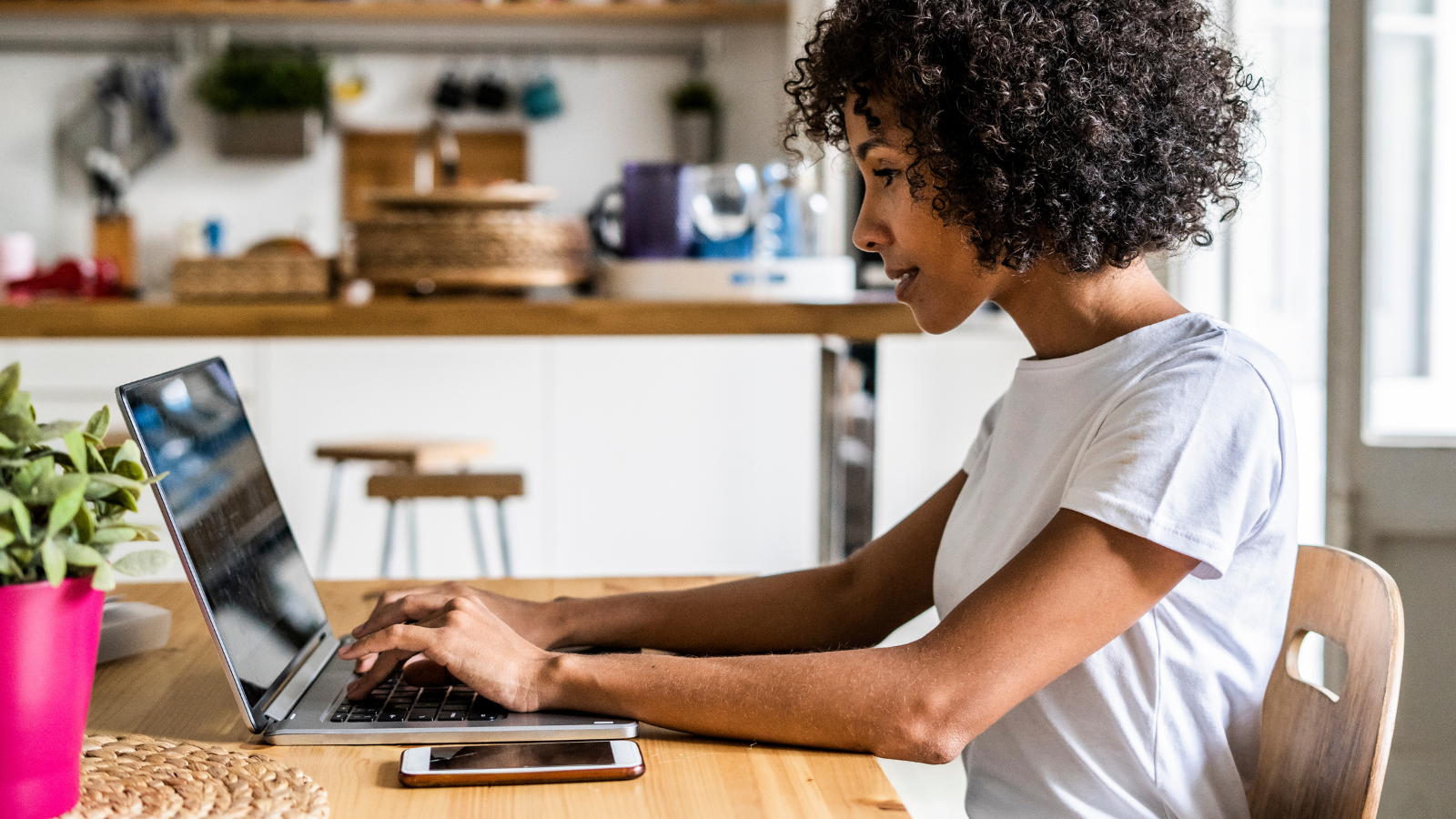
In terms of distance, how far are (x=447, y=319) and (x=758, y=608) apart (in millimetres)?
651

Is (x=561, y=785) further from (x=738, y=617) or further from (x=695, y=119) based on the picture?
(x=695, y=119)

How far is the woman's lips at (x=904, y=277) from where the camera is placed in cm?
93

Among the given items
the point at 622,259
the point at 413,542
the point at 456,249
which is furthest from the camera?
the point at 413,542

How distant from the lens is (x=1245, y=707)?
2.85ft

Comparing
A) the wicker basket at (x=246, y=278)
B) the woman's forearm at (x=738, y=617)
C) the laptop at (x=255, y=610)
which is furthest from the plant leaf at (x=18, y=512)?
the wicker basket at (x=246, y=278)

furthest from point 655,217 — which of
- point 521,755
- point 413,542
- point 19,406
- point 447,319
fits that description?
point 19,406

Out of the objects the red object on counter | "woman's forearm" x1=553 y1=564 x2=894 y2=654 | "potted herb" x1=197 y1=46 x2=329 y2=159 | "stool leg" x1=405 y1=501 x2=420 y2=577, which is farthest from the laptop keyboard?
"potted herb" x1=197 y1=46 x2=329 y2=159

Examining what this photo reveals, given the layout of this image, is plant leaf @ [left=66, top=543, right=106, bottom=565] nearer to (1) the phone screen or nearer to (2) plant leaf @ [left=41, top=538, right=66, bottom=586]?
(2) plant leaf @ [left=41, top=538, right=66, bottom=586]

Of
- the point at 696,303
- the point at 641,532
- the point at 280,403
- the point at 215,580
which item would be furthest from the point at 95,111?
the point at 215,580

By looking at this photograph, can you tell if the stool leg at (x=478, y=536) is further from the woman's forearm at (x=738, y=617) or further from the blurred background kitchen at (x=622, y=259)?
the woman's forearm at (x=738, y=617)

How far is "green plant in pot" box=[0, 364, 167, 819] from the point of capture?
0.52 metres

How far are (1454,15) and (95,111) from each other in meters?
4.20

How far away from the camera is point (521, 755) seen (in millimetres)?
693

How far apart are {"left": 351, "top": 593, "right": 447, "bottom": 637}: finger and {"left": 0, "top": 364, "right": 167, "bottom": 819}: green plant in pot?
12.2 inches
